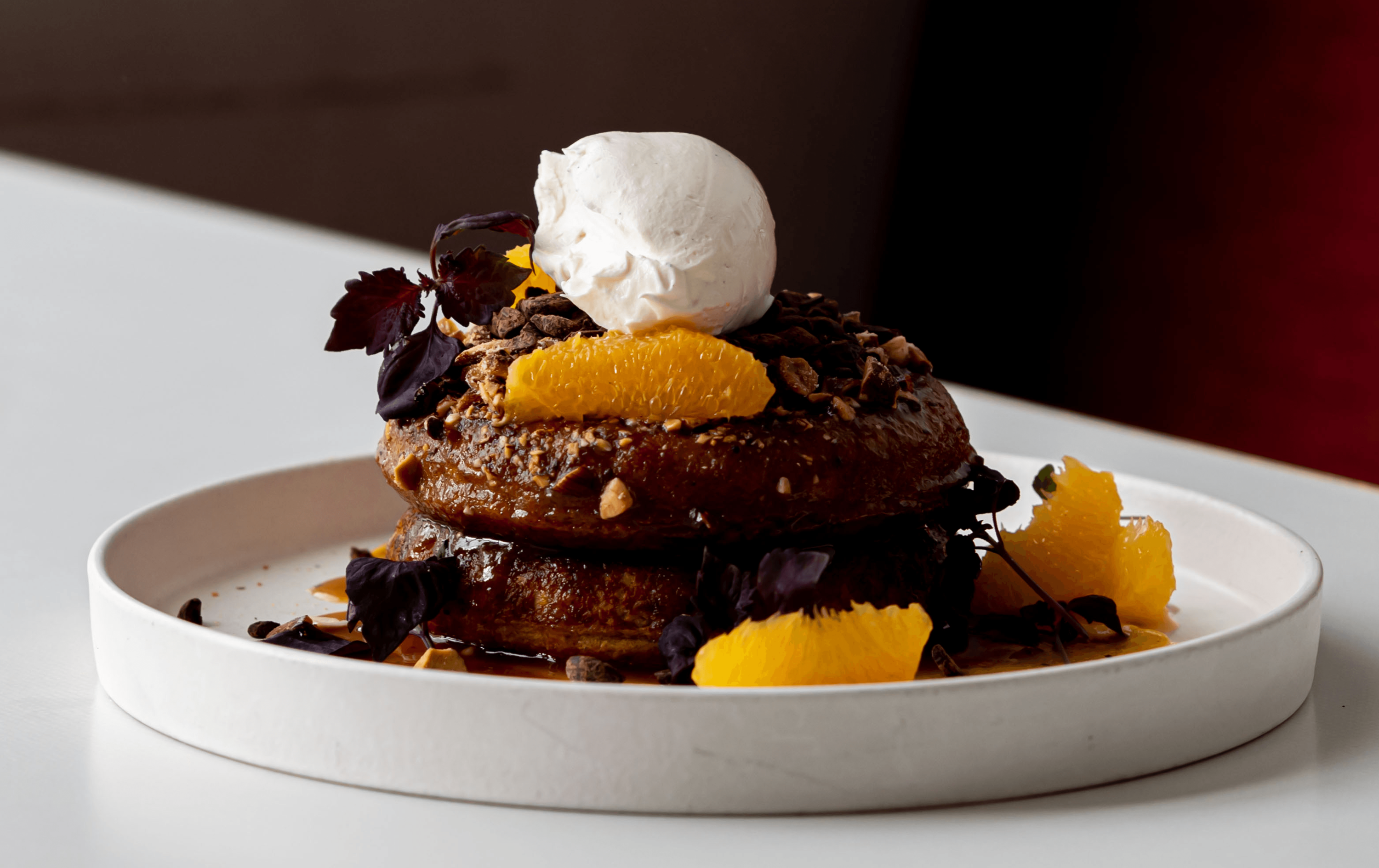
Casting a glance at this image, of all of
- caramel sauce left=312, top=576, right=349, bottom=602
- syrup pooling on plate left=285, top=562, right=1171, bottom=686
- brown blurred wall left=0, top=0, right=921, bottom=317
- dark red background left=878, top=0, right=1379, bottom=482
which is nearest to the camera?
syrup pooling on plate left=285, top=562, right=1171, bottom=686

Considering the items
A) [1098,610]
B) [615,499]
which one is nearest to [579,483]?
[615,499]

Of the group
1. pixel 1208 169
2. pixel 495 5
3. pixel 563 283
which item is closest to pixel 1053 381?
pixel 1208 169

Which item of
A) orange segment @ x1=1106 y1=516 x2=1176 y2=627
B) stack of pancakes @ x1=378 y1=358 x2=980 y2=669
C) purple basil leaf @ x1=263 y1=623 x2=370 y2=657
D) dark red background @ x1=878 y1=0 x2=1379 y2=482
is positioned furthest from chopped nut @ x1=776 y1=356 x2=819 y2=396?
dark red background @ x1=878 y1=0 x2=1379 y2=482

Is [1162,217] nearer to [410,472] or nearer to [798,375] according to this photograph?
[798,375]

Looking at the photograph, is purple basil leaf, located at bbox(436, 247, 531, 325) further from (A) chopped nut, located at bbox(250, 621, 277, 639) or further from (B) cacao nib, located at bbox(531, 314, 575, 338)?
(A) chopped nut, located at bbox(250, 621, 277, 639)

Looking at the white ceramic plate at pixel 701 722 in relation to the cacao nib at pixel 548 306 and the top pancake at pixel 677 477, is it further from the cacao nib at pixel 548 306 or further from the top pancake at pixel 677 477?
the cacao nib at pixel 548 306

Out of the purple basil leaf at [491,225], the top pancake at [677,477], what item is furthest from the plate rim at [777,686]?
the purple basil leaf at [491,225]
